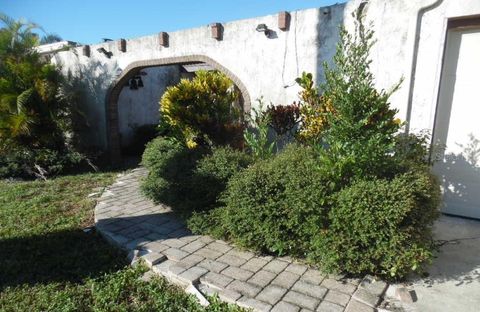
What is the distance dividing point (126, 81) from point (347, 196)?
721cm

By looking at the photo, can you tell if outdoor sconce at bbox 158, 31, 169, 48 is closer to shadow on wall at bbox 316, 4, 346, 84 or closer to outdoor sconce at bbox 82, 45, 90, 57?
outdoor sconce at bbox 82, 45, 90, 57

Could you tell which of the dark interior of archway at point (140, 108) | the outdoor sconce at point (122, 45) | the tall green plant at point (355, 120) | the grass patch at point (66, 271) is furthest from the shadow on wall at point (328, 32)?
the dark interior of archway at point (140, 108)

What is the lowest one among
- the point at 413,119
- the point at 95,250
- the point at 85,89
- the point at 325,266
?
the point at 95,250

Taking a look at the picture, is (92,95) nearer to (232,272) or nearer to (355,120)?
(232,272)

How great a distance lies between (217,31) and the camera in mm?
6422

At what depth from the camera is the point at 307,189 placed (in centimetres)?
337

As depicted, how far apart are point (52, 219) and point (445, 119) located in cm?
597

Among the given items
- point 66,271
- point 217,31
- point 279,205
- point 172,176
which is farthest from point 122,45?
point 279,205

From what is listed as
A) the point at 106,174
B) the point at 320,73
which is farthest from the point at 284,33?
the point at 106,174

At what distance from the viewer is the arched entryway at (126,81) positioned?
652 cm

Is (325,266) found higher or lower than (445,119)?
lower

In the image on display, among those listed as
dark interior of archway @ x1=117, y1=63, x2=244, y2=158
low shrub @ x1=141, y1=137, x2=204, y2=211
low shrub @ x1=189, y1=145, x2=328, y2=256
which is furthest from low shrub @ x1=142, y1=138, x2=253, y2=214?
dark interior of archway @ x1=117, y1=63, x2=244, y2=158

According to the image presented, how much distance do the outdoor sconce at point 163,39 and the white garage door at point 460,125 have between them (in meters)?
5.31

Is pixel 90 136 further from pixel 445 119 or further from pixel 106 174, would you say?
pixel 445 119
